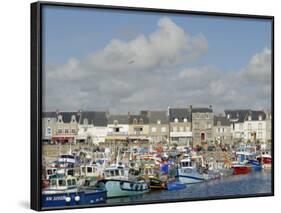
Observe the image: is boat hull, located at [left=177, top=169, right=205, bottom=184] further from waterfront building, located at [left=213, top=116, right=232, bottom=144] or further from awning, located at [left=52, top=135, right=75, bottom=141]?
awning, located at [left=52, top=135, right=75, bottom=141]

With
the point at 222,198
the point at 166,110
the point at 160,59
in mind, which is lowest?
the point at 222,198

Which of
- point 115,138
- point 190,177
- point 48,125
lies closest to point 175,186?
point 190,177

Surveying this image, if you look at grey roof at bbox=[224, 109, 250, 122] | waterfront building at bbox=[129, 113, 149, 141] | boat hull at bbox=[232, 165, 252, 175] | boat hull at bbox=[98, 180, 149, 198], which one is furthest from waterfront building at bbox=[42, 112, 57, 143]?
boat hull at bbox=[232, 165, 252, 175]

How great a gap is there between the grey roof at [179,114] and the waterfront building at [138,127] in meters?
0.23

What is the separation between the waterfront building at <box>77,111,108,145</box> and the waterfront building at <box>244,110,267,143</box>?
4.55 feet

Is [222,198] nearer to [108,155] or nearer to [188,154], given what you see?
[188,154]

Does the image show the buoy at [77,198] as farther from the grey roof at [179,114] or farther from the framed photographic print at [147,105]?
the grey roof at [179,114]

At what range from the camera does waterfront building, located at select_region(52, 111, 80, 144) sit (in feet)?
22.4

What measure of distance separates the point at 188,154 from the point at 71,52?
1.40m

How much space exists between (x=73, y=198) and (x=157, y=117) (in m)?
1.02

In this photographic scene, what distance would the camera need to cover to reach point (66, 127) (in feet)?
22.5

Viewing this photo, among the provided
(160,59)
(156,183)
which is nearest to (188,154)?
(156,183)

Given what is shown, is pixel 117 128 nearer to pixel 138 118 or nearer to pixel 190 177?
pixel 138 118

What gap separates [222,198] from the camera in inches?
295
